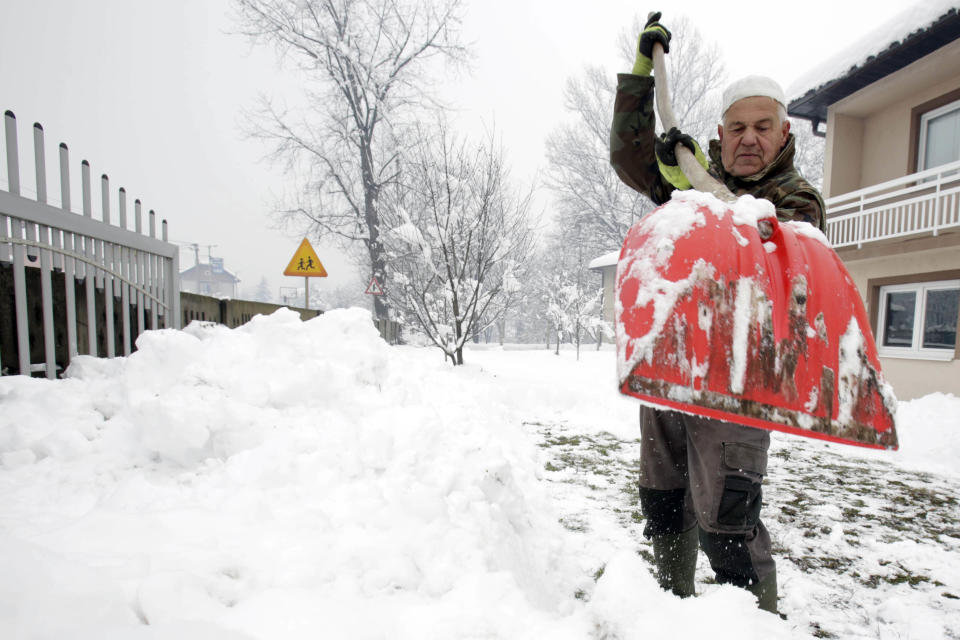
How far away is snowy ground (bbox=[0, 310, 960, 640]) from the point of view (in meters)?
1.02

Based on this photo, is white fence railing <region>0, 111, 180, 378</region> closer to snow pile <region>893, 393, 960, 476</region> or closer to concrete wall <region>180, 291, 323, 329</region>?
concrete wall <region>180, 291, 323, 329</region>

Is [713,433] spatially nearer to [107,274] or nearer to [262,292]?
[107,274]

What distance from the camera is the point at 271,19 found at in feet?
46.9

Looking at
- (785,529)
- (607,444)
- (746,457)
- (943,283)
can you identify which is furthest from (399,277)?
(943,283)

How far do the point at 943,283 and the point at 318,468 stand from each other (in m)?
8.46

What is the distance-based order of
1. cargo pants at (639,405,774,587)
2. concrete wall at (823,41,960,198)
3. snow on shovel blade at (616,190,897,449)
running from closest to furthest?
snow on shovel blade at (616,190,897,449) < cargo pants at (639,405,774,587) < concrete wall at (823,41,960,198)

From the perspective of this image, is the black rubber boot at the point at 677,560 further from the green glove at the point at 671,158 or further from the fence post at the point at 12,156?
the fence post at the point at 12,156

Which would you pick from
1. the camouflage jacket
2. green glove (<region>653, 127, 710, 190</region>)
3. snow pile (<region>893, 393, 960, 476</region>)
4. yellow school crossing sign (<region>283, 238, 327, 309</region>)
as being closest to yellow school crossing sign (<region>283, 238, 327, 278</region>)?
yellow school crossing sign (<region>283, 238, 327, 309</region>)

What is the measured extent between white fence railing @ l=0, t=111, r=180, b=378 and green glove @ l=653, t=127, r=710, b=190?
3.64m

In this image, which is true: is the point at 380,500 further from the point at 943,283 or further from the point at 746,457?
the point at 943,283

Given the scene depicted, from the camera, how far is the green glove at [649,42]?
1.46m

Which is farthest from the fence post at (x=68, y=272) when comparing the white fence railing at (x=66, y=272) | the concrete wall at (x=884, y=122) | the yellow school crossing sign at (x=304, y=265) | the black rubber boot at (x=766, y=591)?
the concrete wall at (x=884, y=122)

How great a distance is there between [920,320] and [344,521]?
858cm

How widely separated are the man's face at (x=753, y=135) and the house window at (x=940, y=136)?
26.0 feet
